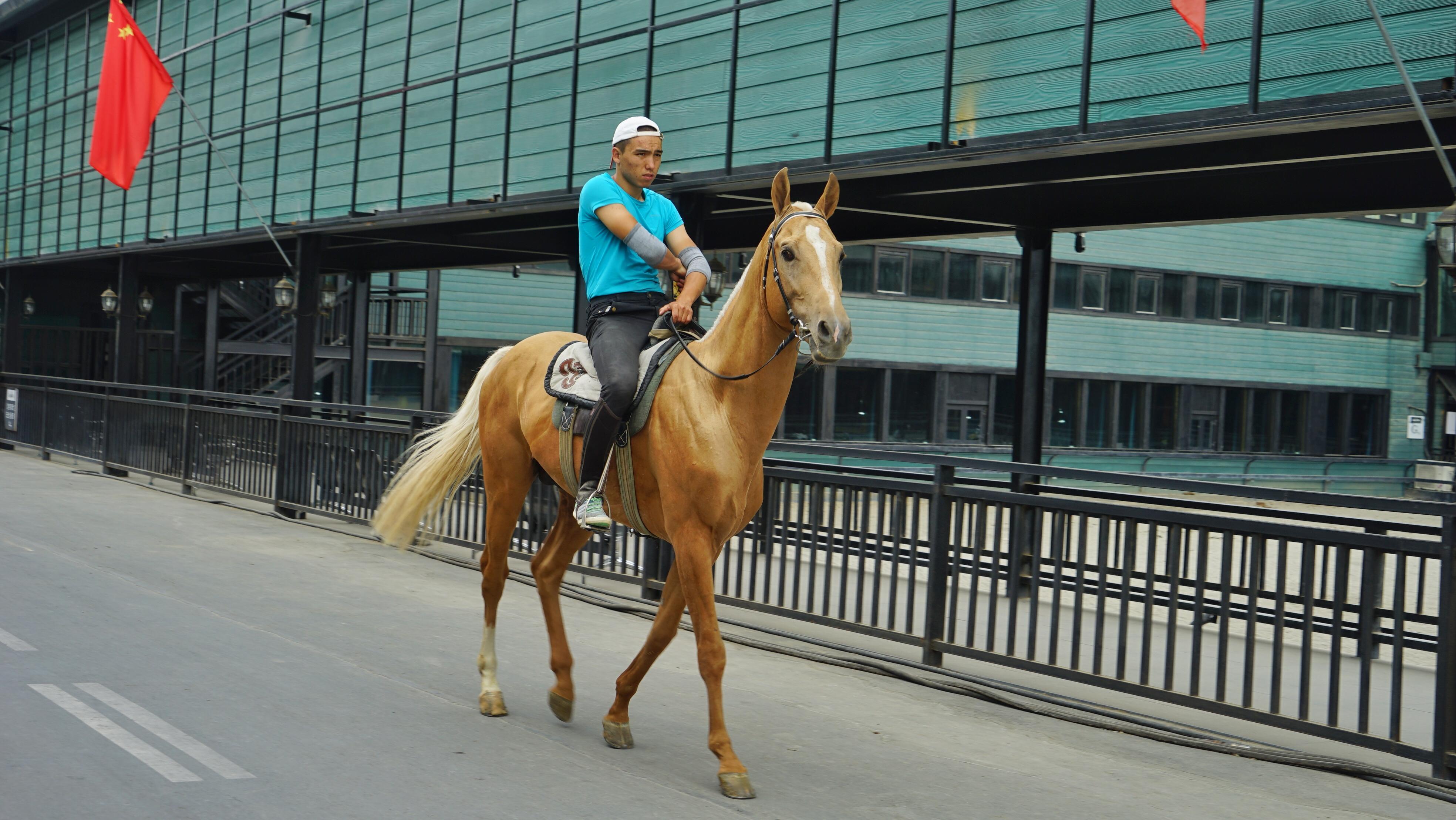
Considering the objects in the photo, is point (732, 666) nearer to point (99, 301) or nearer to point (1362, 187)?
point (1362, 187)

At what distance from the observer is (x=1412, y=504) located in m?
5.86

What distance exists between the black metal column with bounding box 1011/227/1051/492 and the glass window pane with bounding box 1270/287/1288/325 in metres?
30.6

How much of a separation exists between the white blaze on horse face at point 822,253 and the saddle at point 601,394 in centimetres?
102

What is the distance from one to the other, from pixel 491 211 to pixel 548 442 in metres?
9.76

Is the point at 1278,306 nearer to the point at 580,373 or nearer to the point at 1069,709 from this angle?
the point at 1069,709

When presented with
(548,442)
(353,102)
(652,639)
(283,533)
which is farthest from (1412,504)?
(353,102)

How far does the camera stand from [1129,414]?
38.1 m

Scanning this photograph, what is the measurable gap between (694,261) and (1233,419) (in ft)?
124

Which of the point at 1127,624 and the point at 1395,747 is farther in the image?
the point at 1127,624

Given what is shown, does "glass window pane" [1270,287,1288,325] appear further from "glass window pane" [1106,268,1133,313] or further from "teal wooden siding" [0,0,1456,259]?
"teal wooden siding" [0,0,1456,259]

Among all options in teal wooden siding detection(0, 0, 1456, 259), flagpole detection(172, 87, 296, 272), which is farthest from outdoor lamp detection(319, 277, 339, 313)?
teal wooden siding detection(0, 0, 1456, 259)

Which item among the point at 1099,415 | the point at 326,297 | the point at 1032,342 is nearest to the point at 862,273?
the point at 1099,415

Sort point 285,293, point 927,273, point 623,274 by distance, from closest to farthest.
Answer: point 623,274
point 285,293
point 927,273

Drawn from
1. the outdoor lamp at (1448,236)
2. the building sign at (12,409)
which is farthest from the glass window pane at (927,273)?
the outdoor lamp at (1448,236)
